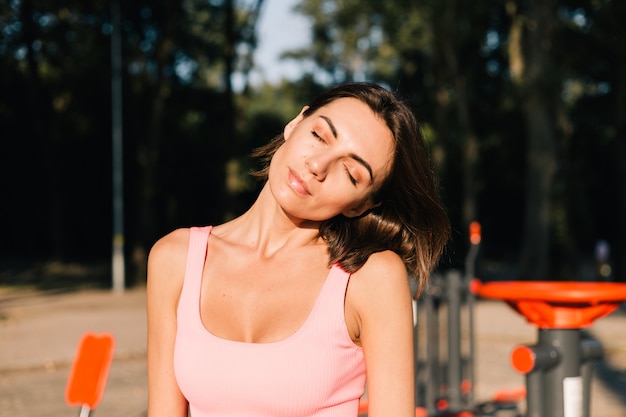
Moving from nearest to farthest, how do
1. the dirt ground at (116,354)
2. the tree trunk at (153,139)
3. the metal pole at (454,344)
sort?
1. the metal pole at (454,344)
2. the dirt ground at (116,354)
3. the tree trunk at (153,139)

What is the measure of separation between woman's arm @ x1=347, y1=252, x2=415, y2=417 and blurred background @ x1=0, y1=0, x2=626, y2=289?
12219mm

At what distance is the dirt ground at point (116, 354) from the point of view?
7504 millimetres

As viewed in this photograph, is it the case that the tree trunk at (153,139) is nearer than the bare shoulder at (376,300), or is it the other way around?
the bare shoulder at (376,300)

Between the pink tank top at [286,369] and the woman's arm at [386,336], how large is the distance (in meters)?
0.04

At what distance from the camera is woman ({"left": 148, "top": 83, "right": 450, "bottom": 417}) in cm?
161

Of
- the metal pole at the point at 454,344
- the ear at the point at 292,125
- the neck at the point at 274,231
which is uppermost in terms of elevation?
the ear at the point at 292,125

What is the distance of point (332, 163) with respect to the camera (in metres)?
1.69

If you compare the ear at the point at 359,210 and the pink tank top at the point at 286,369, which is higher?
the ear at the point at 359,210

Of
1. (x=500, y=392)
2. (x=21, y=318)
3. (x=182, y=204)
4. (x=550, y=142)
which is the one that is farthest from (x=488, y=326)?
(x=182, y=204)

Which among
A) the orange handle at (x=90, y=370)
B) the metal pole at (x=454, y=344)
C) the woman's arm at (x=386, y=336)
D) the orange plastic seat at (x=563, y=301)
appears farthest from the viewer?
the metal pole at (x=454, y=344)

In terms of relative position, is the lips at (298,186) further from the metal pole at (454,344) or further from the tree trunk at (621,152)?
the tree trunk at (621,152)

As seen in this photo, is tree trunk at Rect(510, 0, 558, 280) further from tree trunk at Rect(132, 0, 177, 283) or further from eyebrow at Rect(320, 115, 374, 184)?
eyebrow at Rect(320, 115, 374, 184)

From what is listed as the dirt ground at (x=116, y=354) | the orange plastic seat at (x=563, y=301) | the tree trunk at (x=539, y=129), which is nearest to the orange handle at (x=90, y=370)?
the orange plastic seat at (x=563, y=301)

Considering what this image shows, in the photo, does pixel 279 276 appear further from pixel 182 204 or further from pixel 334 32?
pixel 334 32
